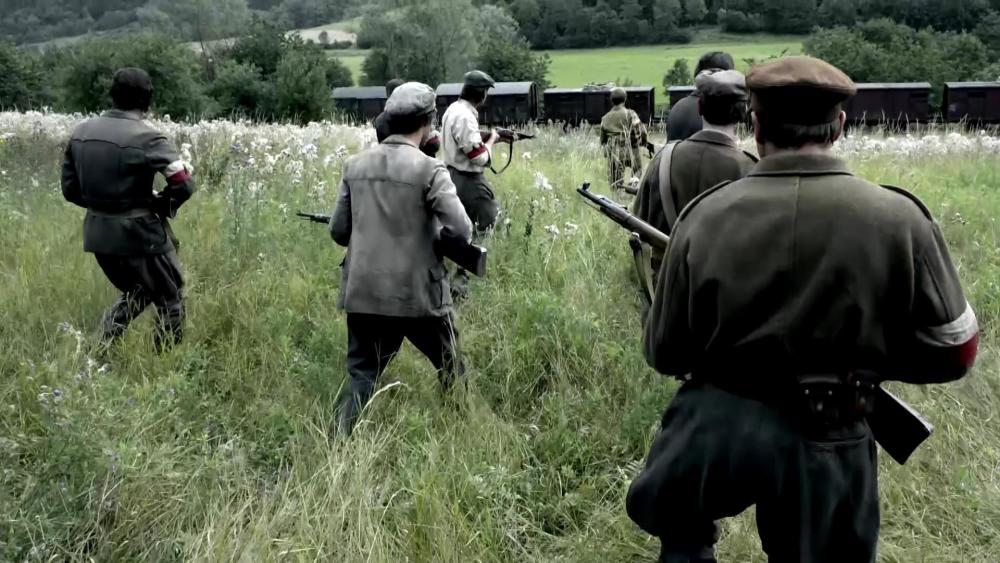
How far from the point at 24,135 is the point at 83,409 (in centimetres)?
928

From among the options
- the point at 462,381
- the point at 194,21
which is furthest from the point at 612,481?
the point at 194,21

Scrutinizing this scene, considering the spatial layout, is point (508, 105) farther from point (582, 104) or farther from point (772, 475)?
point (772, 475)

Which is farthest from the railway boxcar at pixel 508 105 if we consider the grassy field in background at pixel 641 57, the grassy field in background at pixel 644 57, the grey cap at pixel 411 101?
the grassy field in background at pixel 641 57

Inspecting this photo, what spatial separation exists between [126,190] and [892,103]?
26.2m

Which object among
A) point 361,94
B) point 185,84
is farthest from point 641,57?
point 185,84

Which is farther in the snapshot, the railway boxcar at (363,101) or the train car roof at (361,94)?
the train car roof at (361,94)

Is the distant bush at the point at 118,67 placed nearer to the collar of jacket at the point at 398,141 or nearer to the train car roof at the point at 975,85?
the collar of jacket at the point at 398,141

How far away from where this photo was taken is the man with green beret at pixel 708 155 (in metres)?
3.92

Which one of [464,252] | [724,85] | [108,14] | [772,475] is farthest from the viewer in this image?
[108,14]

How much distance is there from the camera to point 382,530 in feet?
10.8

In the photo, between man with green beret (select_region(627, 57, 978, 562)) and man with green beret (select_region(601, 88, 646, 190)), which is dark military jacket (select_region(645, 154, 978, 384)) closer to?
man with green beret (select_region(627, 57, 978, 562))

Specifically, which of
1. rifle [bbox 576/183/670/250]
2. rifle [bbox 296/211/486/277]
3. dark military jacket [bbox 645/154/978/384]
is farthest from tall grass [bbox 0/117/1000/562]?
dark military jacket [bbox 645/154/978/384]

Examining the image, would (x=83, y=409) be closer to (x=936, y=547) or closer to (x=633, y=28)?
(x=936, y=547)

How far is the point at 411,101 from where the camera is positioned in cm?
419
